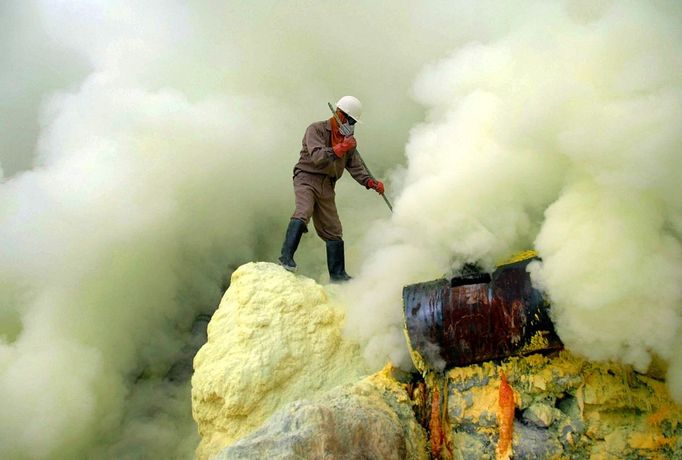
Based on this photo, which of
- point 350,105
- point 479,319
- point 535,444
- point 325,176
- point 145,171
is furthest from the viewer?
point 145,171

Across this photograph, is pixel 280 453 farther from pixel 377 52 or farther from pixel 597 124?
pixel 377 52

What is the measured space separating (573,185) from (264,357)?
6.75ft

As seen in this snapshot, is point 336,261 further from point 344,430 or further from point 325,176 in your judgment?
point 344,430

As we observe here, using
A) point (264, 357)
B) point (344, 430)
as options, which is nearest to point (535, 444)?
point (344, 430)

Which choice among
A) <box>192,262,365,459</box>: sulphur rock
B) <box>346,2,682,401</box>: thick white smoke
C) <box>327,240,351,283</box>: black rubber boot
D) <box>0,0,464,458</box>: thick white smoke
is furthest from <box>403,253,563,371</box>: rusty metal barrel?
<box>0,0,464,458</box>: thick white smoke

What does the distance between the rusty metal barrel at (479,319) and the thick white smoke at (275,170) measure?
4.8 inches

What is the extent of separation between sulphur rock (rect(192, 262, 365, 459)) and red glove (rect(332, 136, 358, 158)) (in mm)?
1036

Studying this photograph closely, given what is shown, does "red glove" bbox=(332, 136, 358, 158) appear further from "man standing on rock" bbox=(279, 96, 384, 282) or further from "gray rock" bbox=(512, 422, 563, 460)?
"gray rock" bbox=(512, 422, 563, 460)

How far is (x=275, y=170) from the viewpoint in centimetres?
582

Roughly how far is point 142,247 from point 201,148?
124 centimetres

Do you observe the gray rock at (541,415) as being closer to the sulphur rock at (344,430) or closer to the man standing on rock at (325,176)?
the sulphur rock at (344,430)

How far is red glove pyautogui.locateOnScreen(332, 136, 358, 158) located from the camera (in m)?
3.76

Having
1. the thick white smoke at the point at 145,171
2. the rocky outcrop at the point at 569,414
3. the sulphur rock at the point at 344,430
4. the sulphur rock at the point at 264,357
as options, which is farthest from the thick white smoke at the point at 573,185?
the thick white smoke at the point at 145,171

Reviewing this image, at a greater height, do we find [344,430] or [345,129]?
[345,129]
